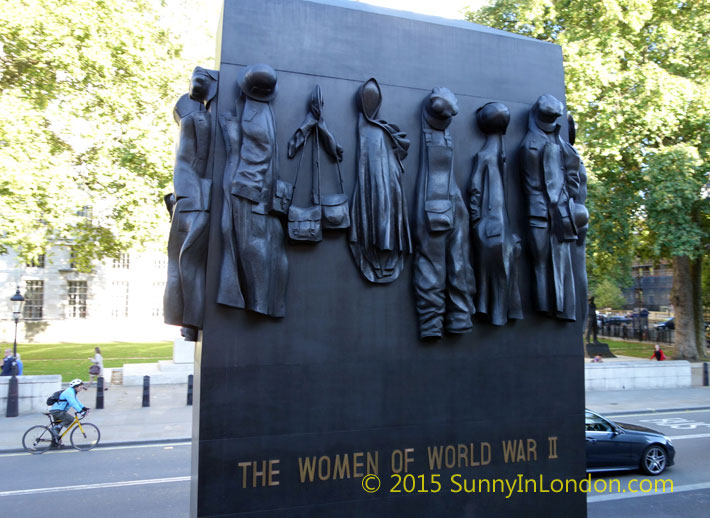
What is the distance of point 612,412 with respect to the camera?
17031 millimetres

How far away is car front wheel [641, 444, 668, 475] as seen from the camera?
10.6 metres

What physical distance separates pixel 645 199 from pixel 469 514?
20.4 m

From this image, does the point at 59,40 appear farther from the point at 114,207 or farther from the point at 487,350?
the point at 487,350

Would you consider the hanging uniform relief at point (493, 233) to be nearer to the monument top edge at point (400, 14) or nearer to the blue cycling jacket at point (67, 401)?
the monument top edge at point (400, 14)

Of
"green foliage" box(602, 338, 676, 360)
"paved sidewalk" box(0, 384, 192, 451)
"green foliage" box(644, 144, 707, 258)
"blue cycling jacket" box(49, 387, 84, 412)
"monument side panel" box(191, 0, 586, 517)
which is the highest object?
"green foliage" box(644, 144, 707, 258)

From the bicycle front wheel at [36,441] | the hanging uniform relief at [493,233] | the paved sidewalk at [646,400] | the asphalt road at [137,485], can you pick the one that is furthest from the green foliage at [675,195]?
the bicycle front wheel at [36,441]

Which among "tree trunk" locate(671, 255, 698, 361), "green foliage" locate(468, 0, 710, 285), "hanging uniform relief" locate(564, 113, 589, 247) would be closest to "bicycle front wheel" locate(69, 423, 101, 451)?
"hanging uniform relief" locate(564, 113, 589, 247)

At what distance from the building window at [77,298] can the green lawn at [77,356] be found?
521 cm

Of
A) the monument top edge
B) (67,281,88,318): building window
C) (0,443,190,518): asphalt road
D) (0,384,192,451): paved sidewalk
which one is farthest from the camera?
(67,281,88,318): building window

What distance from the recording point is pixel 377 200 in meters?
4.49

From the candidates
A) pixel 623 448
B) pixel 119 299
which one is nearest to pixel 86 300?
pixel 119 299

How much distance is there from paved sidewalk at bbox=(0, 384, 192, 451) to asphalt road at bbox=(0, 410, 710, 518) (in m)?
0.89

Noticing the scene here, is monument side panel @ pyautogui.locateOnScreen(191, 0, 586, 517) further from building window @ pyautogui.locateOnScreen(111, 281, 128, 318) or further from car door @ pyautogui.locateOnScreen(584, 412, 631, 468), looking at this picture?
building window @ pyautogui.locateOnScreen(111, 281, 128, 318)

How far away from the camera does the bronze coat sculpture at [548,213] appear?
5.01 metres
